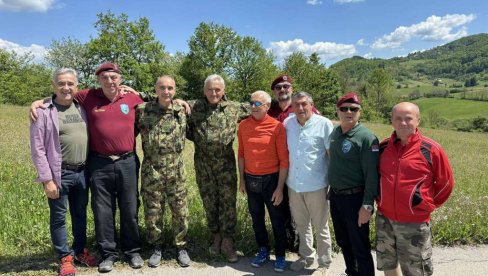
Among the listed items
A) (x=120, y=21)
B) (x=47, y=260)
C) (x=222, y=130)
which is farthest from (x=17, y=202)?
(x=120, y=21)

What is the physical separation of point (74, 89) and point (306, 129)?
9.63ft

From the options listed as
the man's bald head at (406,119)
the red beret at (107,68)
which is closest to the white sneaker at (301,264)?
the man's bald head at (406,119)

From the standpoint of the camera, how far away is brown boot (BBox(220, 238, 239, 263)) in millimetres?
4805

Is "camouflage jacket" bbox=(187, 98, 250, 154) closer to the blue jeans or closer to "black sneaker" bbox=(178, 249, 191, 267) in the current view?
"black sneaker" bbox=(178, 249, 191, 267)

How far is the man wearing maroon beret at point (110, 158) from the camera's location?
438cm

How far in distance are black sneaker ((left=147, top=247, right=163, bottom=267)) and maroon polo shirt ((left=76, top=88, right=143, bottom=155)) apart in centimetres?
146

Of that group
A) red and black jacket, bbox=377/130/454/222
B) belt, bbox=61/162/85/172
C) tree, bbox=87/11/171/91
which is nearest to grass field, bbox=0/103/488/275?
belt, bbox=61/162/85/172

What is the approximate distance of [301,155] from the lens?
4.29 m

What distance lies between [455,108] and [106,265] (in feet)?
311

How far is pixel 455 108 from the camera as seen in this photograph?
8300cm

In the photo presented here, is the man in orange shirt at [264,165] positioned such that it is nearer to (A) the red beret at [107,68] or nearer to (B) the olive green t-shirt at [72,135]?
(A) the red beret at [107,68]

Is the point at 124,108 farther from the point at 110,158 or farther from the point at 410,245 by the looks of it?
the point at 410,245

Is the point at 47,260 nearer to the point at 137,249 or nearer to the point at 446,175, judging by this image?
the point at 137,249

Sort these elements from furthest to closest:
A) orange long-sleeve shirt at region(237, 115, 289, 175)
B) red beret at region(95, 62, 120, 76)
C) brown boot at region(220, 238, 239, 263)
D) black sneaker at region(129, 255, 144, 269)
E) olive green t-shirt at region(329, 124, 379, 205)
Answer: brown boot at region(220, 238, 239, 263) < black sneaker at region(129, 255, 144, 269) < orange long-sleeve shirt at region(237, 115, 289, 175) < red beret at region(95, 62, 120, 76) < olive green t-shirt at region(329, 124, 379, 205)
